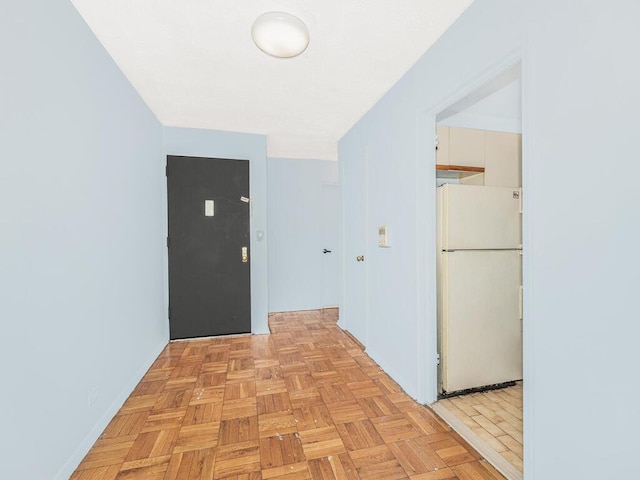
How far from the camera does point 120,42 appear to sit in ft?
6.48

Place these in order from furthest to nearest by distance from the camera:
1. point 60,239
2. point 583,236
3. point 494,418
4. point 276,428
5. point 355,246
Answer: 1. point 355,246
2. point 494,418
3. point 276,428
4. point 60,239
5. point 583,236

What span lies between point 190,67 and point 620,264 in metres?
2.76

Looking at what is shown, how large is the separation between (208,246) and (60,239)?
207 cm

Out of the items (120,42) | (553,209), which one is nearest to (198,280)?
(120,42)

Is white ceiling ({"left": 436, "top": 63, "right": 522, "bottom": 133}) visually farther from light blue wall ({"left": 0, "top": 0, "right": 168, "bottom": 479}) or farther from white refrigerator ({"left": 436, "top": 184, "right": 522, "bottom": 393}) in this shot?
light blue wall ({"left": 0, "top": 0, "right": 168, "bottom": 479})

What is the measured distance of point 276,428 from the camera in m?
1.88

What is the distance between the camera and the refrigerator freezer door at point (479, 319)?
2252mm

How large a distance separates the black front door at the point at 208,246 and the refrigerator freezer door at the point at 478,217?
235cm

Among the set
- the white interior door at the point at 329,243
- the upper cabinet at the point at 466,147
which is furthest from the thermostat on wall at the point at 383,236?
the white interior door at the point at 329,243

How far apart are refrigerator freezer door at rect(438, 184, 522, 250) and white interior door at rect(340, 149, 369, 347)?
1009 mm

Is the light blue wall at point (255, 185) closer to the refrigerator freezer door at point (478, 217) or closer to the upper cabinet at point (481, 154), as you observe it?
the upper cabinet at point (481, 154)

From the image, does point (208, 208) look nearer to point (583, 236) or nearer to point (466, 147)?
point (466, 147)

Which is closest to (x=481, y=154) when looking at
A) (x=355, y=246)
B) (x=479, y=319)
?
(x=479, y=319)

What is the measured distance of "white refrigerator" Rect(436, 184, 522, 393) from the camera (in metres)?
2.24
